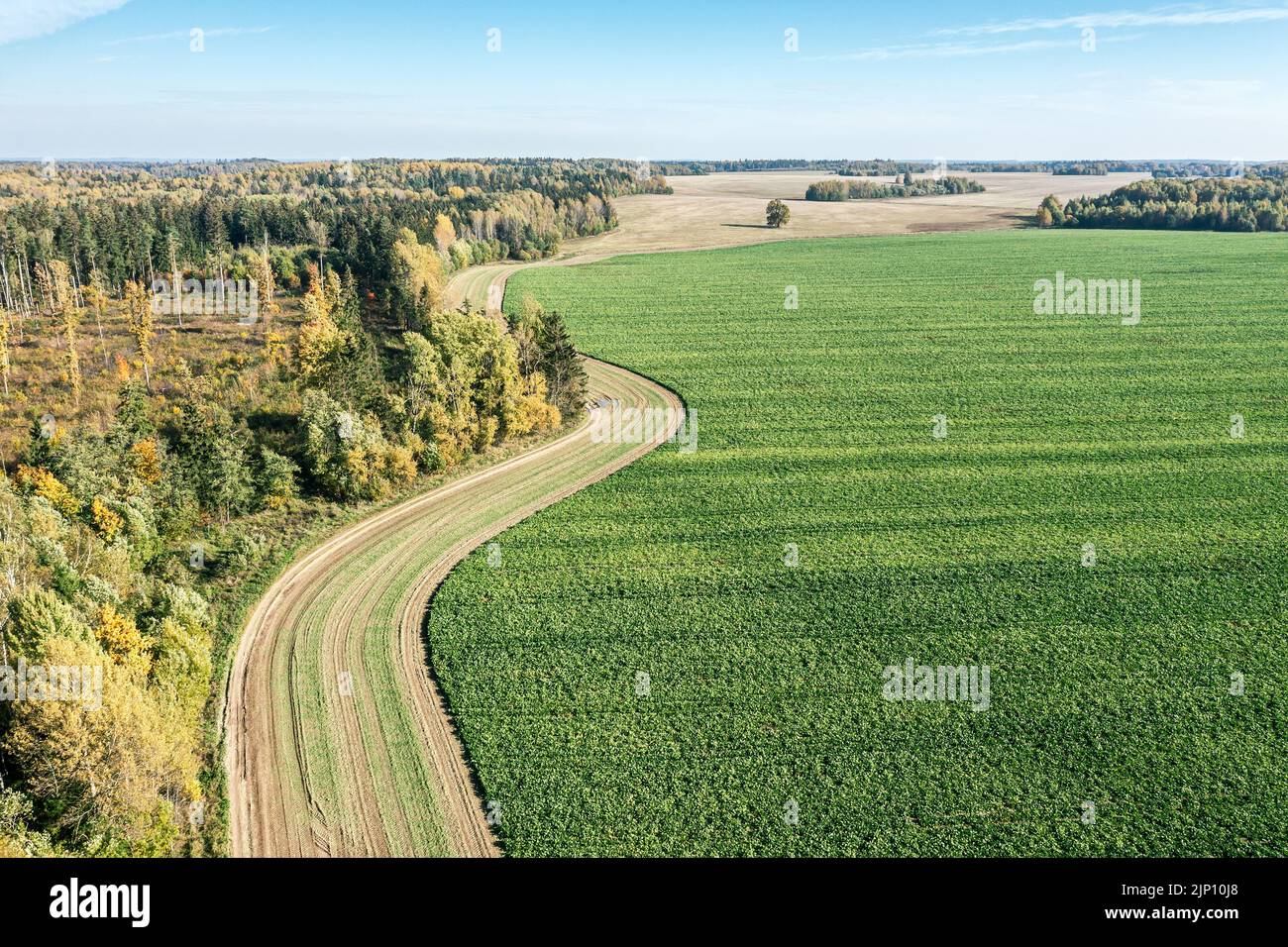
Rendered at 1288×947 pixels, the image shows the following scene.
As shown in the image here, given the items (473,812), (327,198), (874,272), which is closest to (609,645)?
(473,812)

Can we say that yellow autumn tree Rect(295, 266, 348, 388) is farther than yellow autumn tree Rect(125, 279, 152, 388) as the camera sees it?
No

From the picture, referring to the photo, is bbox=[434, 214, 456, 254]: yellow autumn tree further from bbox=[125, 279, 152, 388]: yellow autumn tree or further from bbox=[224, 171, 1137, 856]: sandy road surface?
bbox=[224, 171, 1137, 856]: sandy road surface

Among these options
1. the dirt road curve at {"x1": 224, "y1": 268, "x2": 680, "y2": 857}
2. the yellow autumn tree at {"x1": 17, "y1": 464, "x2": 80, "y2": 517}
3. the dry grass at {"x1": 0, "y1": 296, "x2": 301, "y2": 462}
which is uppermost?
the dry grass at {"x1": 0, "y1": 296, "x2": 301, "y2": 462}

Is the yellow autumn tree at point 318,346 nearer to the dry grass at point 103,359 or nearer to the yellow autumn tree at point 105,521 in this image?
the dry grass at point 103,359

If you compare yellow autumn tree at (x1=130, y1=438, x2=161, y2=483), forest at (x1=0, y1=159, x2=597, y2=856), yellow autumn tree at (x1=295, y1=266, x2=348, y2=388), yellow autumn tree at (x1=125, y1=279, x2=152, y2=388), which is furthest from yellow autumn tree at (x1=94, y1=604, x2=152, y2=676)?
yellow autumn tree at (x1=125, y1=279, x2=152, y2=388)
